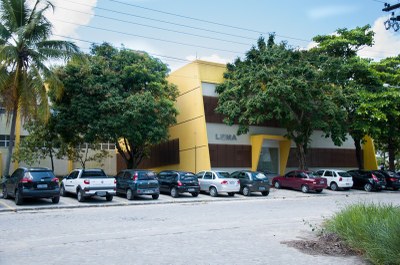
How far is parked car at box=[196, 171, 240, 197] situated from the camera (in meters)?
24.8

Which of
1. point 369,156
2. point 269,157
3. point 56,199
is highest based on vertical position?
point 369,156

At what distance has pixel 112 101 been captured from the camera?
28.0 m

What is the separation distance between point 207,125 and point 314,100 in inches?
335

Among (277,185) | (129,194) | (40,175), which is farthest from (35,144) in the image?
(277,185)

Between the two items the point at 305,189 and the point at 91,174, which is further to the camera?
the point at 305,189

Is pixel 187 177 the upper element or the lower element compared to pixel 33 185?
upper

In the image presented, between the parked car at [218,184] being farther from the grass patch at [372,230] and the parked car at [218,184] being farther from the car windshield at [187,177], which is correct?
the grass patch at [372,230]

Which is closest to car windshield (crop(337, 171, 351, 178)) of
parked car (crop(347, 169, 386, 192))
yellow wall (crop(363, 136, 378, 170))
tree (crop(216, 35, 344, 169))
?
parked car (crop(347, 169, 386, 192))

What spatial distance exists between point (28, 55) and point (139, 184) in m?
9.55

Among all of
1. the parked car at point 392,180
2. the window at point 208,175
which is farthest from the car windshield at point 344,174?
the window at point 208,175

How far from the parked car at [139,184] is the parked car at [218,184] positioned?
4.12 meters

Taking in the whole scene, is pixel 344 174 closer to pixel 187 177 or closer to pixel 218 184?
pixel 218 184

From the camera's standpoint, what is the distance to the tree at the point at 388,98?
105ft

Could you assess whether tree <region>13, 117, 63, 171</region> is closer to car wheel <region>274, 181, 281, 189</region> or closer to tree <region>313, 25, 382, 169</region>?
car wheel <region>274, 181, 281, 189</region>
